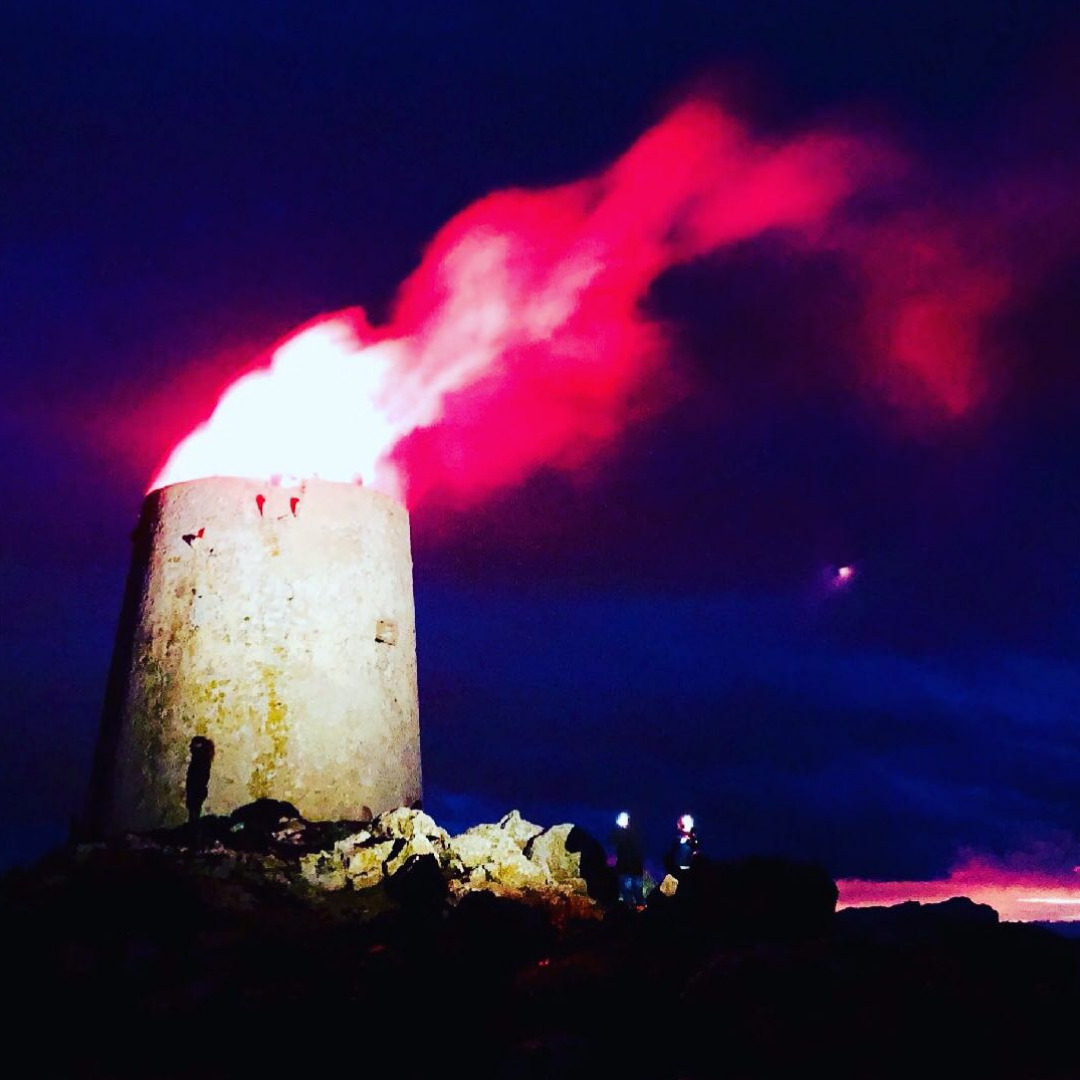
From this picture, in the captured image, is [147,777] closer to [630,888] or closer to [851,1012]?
[630,888]

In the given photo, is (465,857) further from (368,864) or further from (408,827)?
(368,864)

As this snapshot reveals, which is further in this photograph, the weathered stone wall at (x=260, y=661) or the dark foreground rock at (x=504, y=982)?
the weathered stone wall at (x=260, y=661)

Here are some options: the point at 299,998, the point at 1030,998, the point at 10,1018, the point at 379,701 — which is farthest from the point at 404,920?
the point at 1030,998

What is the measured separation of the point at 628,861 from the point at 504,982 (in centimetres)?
595

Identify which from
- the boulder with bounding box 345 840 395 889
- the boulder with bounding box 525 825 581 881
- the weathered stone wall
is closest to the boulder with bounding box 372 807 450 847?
the boulder with bounding box 345 840 395 889

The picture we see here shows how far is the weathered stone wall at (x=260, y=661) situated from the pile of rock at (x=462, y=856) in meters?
1.38

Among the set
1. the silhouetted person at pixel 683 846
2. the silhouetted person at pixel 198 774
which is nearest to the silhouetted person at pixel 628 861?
the silhouetted person at pixel 683 846

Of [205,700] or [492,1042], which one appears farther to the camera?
[205,700]

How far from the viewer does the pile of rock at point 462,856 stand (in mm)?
11508

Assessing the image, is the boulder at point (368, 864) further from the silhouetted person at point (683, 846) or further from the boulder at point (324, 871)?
the silhouetted person at point (683, 846)

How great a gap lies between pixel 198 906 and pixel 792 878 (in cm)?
640

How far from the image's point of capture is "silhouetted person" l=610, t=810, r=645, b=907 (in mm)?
13922

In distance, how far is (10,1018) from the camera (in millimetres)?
7773

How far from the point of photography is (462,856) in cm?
1251
